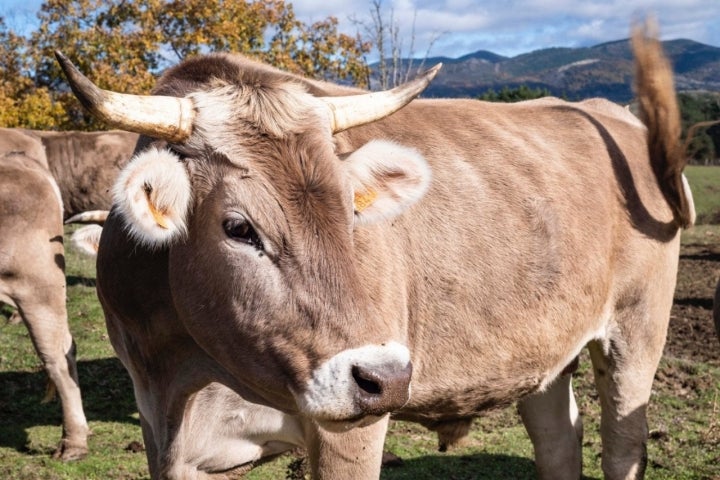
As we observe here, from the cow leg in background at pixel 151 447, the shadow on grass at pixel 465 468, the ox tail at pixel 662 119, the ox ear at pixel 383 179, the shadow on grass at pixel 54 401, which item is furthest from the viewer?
the shadow on grass at pixel 54 401

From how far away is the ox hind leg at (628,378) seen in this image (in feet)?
16.4

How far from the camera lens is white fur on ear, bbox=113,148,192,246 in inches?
114

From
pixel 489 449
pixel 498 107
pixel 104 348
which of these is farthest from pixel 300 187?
pixel 104 348

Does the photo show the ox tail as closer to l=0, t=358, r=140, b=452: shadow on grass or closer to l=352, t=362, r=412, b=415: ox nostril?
l=352, t=362, r=412, b=415: ox nostril

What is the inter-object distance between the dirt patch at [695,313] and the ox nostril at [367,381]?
286 inches

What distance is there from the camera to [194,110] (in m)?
3.14

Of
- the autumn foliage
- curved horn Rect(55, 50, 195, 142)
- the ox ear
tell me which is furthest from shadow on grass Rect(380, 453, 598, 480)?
the autumn foliage

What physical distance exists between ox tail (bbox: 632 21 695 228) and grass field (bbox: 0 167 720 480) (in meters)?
2.24

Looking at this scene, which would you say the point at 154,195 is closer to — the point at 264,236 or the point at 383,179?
the point at 264,236

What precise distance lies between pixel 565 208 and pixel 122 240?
7.39ft

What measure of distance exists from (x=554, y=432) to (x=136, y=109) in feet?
12.1

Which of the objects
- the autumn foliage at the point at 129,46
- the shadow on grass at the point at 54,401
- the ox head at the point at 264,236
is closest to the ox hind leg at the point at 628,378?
the ox head at the point at 264,236

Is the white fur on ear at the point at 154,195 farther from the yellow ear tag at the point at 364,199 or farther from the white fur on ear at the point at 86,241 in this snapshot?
the white fur on ear at the point at 86,241

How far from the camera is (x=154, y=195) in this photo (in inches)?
116
